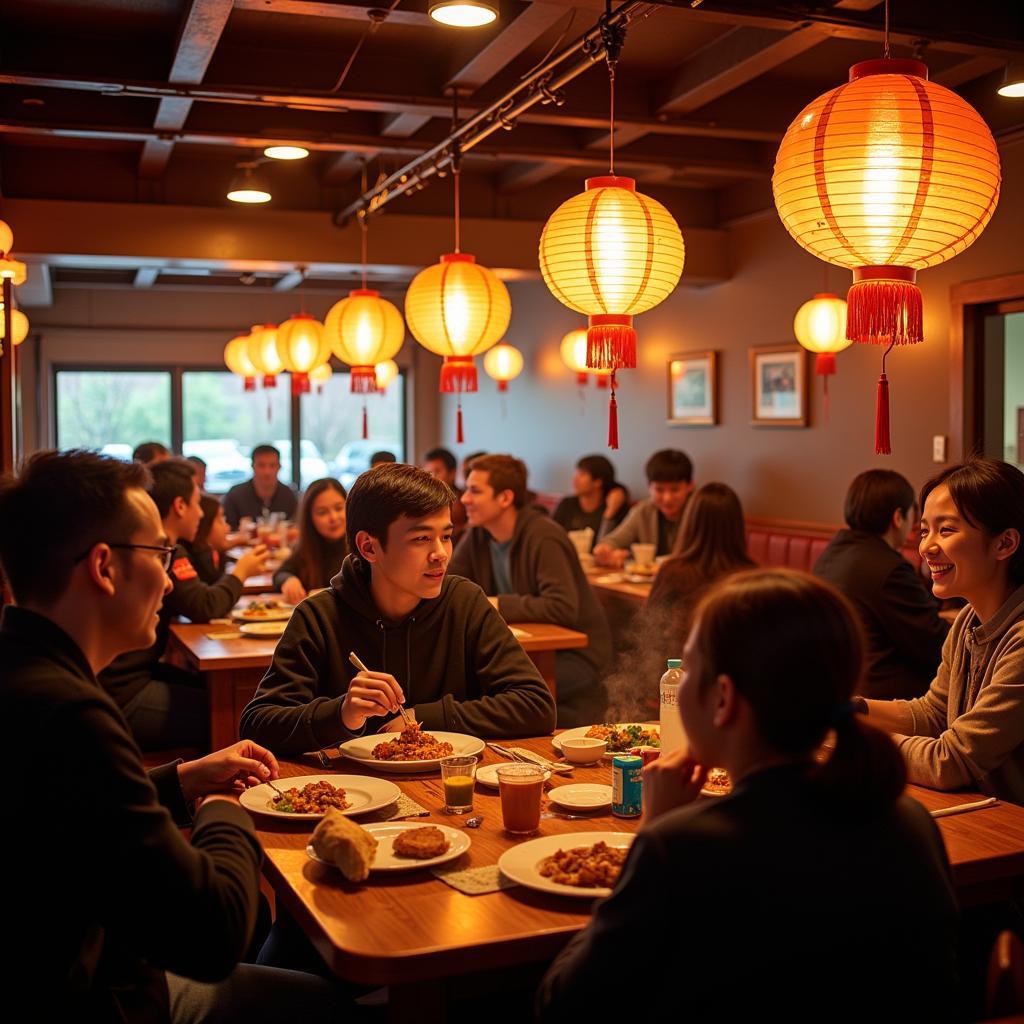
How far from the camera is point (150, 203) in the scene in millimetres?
7441

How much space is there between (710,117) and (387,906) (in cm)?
517

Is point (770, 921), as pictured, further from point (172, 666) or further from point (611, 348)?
point (172, 666)

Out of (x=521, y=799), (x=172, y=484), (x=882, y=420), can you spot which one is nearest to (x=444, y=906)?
(x=521, y=799)

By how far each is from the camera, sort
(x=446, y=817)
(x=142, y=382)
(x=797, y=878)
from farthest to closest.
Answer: (x=142, y=382) → (x=446, y=817) → (x=797, y=878)

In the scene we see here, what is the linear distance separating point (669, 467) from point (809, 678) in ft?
19.3

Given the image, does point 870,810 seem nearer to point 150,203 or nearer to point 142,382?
point 150,203

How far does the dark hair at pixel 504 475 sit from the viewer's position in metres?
4.84

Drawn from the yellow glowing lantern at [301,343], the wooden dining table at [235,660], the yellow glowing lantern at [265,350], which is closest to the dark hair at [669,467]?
the yellow glowing lantern at [301,343]

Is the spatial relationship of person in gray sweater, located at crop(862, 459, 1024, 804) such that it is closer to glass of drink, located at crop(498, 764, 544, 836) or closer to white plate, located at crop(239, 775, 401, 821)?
glass of drink, located at crop(498, 764, 544, 836)

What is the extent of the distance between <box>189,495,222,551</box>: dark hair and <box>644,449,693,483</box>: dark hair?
2711 millimetres

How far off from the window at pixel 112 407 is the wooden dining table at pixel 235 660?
862 cm

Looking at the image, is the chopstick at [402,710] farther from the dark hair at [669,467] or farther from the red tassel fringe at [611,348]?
the dark hair at [669,467]

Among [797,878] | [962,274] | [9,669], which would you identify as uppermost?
[962,274]

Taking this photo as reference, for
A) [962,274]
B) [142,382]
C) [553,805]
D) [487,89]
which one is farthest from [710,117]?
[142,382]
